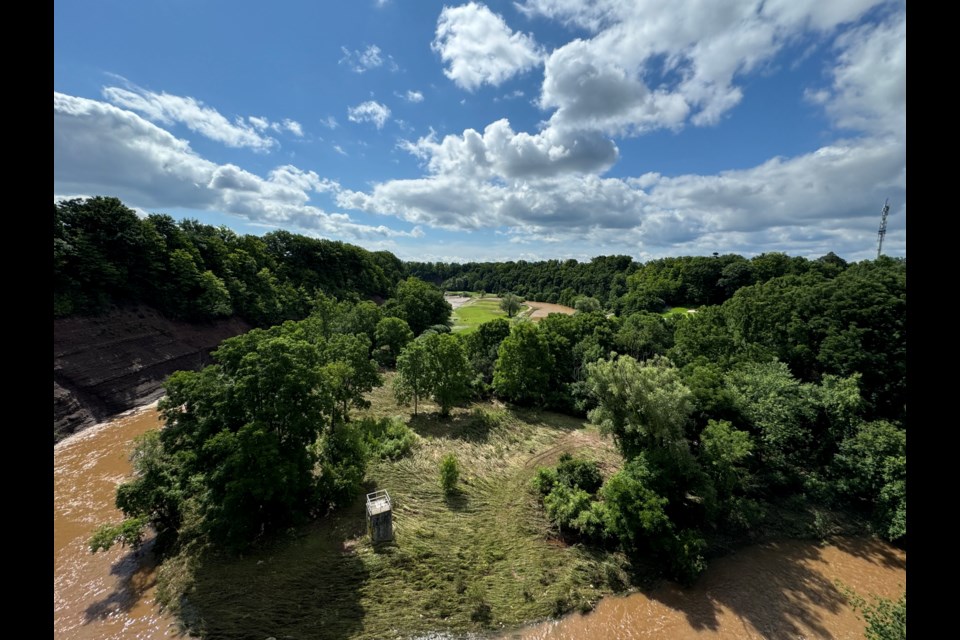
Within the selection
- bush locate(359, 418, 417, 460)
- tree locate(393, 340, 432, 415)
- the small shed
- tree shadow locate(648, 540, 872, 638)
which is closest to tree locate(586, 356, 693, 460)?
tree shadow locate(648, 540, 872, 638)

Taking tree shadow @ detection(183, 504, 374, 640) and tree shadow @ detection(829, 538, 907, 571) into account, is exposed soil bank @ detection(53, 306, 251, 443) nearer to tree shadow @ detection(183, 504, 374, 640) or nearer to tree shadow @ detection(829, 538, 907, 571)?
tree shadow @ detection(183, 504, 374, 640)

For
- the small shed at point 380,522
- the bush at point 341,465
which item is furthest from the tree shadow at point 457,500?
the bush at point 341,465

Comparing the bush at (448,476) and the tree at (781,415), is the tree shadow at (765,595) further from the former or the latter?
the bush at (448,476)

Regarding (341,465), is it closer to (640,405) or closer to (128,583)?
(128,583)

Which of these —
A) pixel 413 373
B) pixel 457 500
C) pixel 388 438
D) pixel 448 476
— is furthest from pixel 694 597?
pixel 413 373
